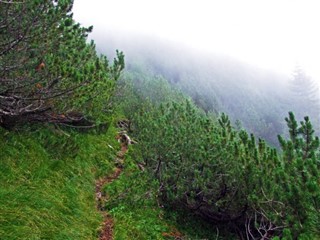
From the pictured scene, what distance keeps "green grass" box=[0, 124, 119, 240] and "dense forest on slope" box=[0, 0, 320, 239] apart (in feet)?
0.09

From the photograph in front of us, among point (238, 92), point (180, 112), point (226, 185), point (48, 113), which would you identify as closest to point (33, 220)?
point (48, 113)

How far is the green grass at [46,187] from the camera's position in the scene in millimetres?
5711

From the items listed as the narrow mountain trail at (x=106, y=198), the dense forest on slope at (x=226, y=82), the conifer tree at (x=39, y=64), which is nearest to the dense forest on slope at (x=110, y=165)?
the conifer tree at (x=39, y=64)

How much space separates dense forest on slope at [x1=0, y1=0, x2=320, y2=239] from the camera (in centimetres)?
606

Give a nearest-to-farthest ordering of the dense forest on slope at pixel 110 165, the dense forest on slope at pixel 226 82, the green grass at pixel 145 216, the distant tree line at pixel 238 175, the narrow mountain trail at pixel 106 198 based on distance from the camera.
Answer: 1. the distant tree line at pixel 238 175
2. the dense forest on slope at pixel 110 165
3. the narrow mountain trail at pixel 106 198
4. the green grass at pixel 145 216
5. the dense forest on slope at pixel 226 82

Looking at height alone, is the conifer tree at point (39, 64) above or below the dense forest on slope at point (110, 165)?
above

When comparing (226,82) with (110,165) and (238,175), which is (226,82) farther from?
(238,175)

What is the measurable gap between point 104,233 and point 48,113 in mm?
3249

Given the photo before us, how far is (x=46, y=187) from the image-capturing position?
7.33 meters

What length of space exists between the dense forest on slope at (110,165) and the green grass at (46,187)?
27 millimetres

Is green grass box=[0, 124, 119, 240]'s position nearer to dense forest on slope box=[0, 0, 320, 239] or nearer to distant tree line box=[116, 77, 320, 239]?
dense forest on slope box=[0, 0, 320, 239]

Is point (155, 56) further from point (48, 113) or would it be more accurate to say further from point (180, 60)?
point (48, 113)

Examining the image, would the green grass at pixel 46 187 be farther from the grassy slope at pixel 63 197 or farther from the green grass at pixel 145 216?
the green grass at pixel 145 216

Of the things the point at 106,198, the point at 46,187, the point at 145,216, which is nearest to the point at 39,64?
the point at 46,187
